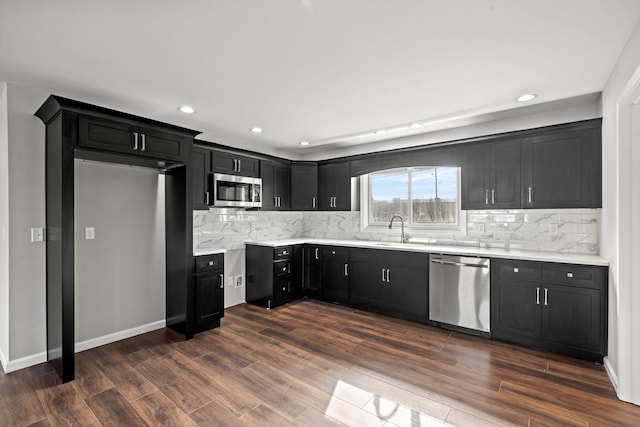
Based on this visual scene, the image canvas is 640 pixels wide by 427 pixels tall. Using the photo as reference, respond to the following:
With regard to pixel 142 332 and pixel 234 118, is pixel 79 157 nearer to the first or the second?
pixel 234 118

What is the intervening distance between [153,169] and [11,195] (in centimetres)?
127

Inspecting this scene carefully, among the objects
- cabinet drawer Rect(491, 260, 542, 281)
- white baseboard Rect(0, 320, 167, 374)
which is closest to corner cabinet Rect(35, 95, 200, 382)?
white baseboard Rect(0, 320, 167, 374)

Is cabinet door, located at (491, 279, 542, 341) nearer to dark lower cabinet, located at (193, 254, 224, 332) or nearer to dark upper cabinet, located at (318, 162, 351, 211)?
dark upper cabinet, located at (318, 162, 351, 211)

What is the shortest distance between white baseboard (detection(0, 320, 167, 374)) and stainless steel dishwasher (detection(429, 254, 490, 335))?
3.33m

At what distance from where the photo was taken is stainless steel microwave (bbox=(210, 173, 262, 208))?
13.1 feet

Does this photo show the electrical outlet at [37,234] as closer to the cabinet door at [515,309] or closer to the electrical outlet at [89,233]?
the electrical outlet at [89,233]

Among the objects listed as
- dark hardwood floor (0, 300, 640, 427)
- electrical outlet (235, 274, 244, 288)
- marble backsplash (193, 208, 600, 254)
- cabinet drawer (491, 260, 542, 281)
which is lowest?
dark hardwood floor (0, 300, 640, 427)

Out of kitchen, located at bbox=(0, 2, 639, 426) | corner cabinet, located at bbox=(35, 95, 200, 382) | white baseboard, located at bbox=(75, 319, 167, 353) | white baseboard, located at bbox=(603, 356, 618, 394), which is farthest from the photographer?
white baseboard, located at bbox=(75, 319, 167, 353)

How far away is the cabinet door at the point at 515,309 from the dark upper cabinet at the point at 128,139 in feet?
12.2

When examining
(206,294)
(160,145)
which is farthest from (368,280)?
(160,145)

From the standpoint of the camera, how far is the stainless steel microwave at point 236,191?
4.01m

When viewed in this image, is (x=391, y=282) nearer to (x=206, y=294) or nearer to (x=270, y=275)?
(x=270, y=275)

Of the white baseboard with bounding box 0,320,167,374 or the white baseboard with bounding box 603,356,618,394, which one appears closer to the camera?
the white baseboard with bounding box 603,356,618,394

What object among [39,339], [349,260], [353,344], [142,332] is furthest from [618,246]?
[39,339]
